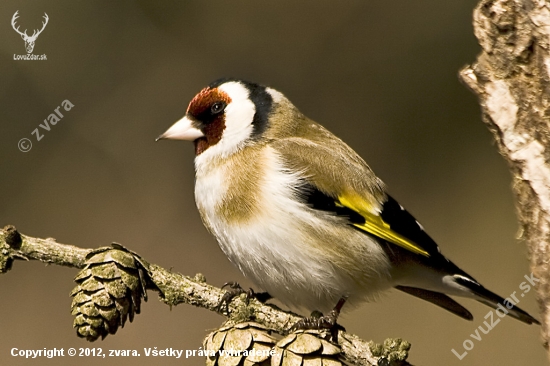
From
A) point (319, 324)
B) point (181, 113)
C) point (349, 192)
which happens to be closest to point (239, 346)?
point (319, 324)

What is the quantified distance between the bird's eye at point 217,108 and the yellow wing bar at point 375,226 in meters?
0.50

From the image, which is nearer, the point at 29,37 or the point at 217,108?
the point at 217,108

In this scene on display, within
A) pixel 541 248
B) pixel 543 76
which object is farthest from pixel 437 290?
pixel 543 76

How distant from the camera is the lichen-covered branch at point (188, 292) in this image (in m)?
1.38

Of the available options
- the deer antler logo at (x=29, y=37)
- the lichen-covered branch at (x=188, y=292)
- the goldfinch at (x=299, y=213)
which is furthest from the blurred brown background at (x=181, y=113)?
the lichen-covered branch at (x=188, y=292)

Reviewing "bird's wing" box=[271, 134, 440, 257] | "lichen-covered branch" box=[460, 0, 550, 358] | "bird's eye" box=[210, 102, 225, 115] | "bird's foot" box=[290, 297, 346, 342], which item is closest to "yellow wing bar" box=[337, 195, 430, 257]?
"bird's wing" box=[271, 134, 440, 257]

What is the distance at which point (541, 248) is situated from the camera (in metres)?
1.30

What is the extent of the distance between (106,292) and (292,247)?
2.27 ft

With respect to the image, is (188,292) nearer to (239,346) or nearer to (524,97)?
(239,346)

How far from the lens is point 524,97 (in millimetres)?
1307

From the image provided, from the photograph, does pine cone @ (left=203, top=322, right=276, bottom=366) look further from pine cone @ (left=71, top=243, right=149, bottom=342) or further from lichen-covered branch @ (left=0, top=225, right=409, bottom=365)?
pine cone @ (left=71, top=243, right=149, bottom=342)

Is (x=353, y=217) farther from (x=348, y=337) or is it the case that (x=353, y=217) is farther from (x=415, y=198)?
(x=415, y=198)

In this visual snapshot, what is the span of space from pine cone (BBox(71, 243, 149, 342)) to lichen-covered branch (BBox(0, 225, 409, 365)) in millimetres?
55

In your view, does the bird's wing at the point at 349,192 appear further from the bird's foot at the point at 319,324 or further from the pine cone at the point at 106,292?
the pine cone at the point at 106,292
